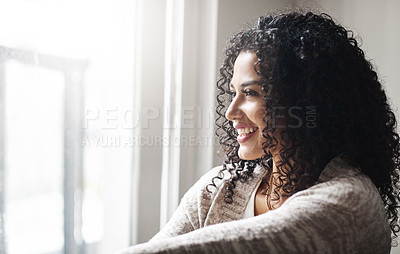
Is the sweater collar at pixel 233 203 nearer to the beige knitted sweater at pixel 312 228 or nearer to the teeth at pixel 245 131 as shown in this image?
the teeth at pixel 245 131

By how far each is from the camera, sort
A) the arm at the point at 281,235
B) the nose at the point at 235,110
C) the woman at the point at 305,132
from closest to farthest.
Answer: the arm at the point at 281,235 < the woman at the point at 305,132 < the nose at the point at 235,110

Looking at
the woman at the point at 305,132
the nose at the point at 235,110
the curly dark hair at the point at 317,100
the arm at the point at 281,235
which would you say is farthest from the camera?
the nose at the point at 235,110

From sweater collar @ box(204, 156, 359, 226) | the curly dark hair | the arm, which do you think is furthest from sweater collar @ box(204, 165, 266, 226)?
the arm

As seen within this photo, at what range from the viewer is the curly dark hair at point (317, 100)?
3.00ft

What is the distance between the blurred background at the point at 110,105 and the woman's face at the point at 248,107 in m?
0.37

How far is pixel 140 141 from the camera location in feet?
4.26

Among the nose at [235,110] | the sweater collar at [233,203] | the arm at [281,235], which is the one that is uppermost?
the nose at [235,110]

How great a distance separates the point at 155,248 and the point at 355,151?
21.9 inches

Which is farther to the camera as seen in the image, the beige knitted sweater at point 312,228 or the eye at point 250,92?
the eye at point 250,92

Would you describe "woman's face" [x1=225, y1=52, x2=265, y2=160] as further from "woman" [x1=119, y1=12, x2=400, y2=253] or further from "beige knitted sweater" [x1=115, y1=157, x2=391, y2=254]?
"beige knitted sweater" [x1=115, y1=157, x2=391, y2=254]

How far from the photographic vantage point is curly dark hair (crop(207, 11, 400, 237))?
91cm

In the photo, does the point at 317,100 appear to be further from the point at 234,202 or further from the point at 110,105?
the point at 110,105

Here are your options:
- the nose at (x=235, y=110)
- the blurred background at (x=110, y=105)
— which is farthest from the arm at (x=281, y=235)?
the blurred background at (x=110, y=105)

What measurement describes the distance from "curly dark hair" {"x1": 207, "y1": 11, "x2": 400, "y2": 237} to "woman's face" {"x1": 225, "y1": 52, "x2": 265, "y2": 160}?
0.8 inches
